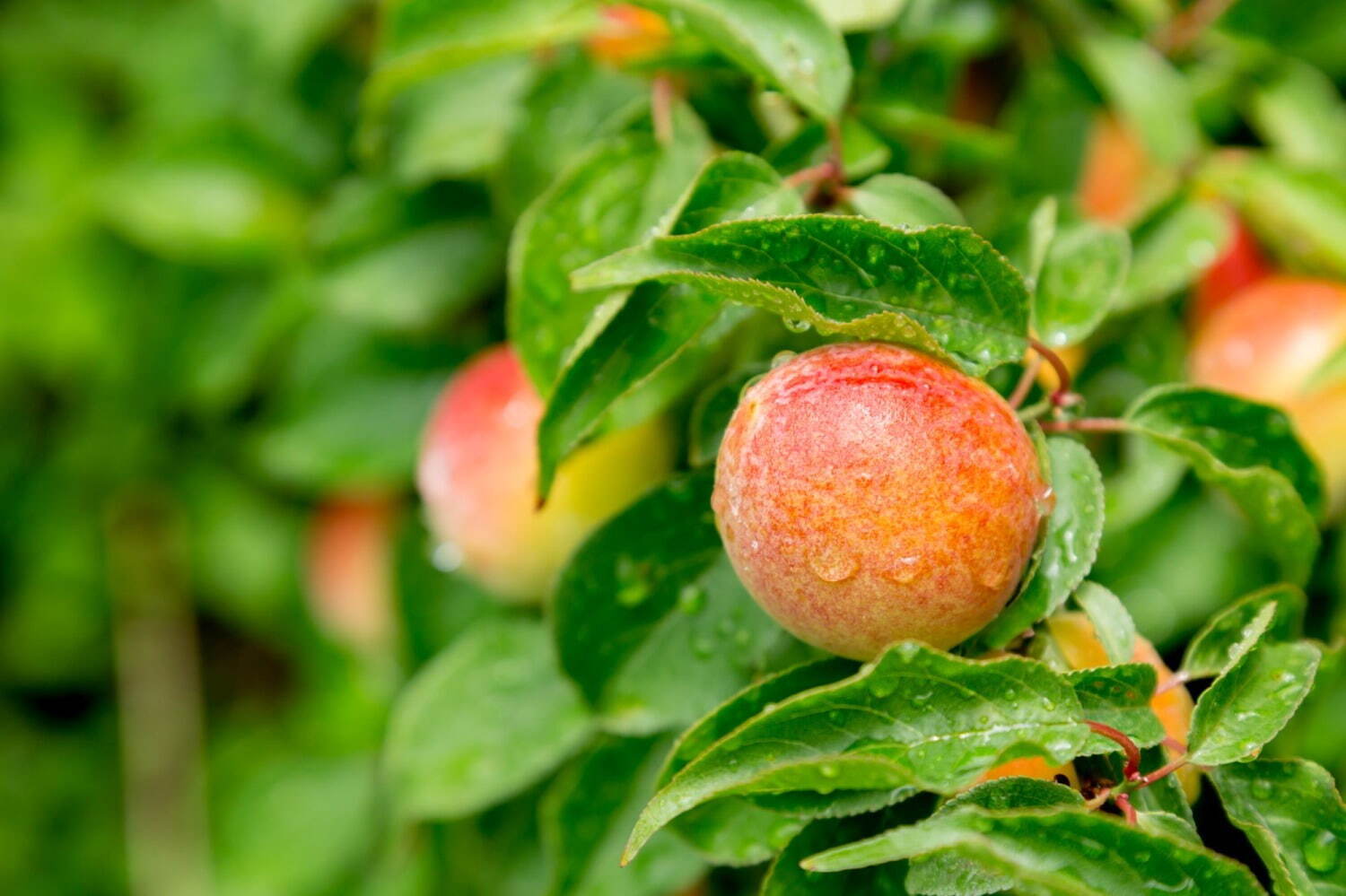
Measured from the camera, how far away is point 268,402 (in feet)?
4.00

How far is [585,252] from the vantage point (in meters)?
0.64

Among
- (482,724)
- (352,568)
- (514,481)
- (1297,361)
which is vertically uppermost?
(1297,361)

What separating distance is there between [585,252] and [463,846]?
48 cm

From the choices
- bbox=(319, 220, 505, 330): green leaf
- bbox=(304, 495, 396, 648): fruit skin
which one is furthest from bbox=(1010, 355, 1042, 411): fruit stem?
bbox=(304, 495, 396, 648): fruit skin

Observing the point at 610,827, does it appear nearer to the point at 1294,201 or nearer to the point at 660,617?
the point at 660,617

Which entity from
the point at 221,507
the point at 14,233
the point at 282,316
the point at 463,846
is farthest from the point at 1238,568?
the point at 14,233

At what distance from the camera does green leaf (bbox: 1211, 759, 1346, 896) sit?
48 centimetres

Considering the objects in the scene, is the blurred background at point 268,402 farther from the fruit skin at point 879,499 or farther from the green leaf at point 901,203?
the fruit skin at point 879,499

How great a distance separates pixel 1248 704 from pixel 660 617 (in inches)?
10.9

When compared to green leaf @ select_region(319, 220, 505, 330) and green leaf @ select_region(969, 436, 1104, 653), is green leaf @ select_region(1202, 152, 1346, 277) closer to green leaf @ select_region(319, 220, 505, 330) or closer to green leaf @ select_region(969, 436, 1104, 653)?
green leaf @ select_region(969, 436, 1104, 653)

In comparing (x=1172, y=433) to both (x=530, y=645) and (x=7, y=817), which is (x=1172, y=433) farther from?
(x=7, y=817)

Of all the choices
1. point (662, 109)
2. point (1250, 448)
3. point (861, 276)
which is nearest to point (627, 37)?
point (662, 109)

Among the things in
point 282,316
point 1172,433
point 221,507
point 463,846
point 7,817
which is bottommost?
point 7,817

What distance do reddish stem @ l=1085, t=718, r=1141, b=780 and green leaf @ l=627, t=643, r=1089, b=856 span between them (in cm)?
1
